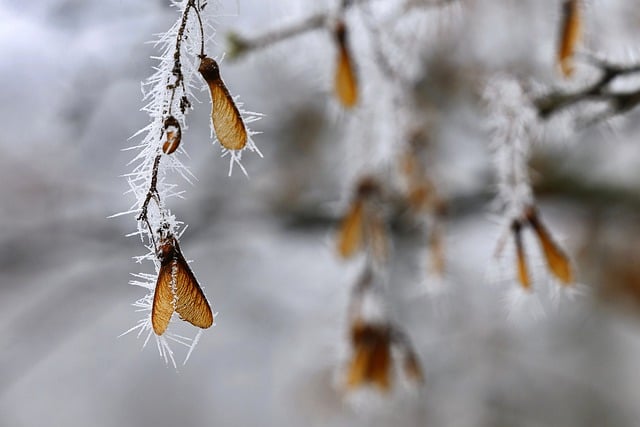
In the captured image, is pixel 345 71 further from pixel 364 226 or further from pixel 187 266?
pixel 187 266

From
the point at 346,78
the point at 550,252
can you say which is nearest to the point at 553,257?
the point at 550,252

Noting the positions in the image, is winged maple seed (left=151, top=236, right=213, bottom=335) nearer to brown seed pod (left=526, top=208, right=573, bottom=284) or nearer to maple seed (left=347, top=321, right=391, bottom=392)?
brown seed pod (left=526, top=208, right=573, bottom=284)

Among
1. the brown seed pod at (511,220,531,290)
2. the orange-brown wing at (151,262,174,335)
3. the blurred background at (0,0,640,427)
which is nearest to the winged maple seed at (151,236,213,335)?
the orange-brown wing at (151,262,174,335)

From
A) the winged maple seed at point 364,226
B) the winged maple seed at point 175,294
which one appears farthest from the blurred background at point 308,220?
the winged maple seed at point 175,294

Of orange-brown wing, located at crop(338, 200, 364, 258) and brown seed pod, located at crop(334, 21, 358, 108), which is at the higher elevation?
brown seed pod, located at crop(334, 21, 358, 108)

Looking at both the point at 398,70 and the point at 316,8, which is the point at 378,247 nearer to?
the point at 398,70

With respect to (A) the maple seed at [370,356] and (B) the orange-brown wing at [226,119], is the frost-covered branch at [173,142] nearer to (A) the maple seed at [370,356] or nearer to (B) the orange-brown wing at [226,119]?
(B) the orange-brown wing at [226,119]

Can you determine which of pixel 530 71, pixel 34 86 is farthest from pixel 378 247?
pixel 34 86
